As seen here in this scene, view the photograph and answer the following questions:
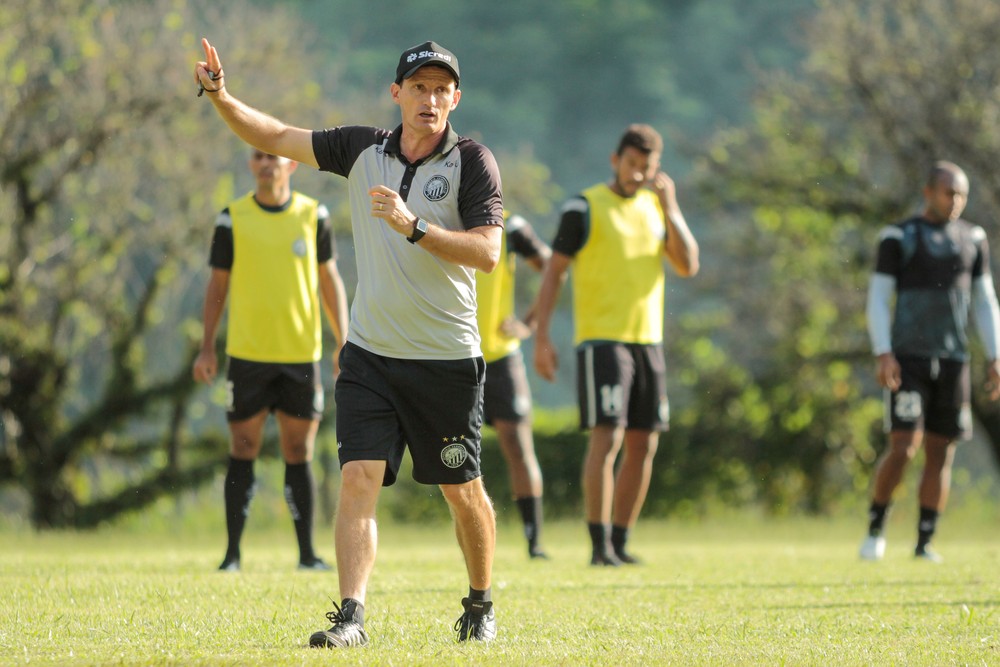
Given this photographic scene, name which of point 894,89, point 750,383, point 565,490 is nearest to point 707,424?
point 750,383

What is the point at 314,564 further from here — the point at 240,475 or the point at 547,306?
the point at 547,306

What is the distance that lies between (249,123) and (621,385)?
4.28 meters

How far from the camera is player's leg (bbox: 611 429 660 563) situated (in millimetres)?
9625

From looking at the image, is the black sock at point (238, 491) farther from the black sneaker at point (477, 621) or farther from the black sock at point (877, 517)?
the black sock at point (877, 517)

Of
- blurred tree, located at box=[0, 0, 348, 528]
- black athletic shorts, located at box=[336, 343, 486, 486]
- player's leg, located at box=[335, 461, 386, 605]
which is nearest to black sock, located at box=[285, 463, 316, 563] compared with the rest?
black athletic shorts, located at box=[336, 343, 486, 486]

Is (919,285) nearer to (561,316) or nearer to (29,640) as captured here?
(29,640)

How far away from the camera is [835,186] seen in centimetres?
1933

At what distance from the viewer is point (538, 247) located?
33.9 feet

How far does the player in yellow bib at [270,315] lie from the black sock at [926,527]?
4.34 m

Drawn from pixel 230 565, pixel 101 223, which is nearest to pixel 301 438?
pixel 230 565

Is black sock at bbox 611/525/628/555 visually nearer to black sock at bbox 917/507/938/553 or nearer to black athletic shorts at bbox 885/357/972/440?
black athletic shorts at bbox 885/357/972/440

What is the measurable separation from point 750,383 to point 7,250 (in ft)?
32.3

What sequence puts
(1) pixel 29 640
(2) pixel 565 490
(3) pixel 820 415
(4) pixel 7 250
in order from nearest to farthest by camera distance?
(1) pixel 29 640 → (4) pixel 7 250 → (2) pixel 565 490 → (3) pixel 820 415

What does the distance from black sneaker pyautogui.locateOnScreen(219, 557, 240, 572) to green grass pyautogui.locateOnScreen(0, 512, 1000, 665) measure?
85 mm
